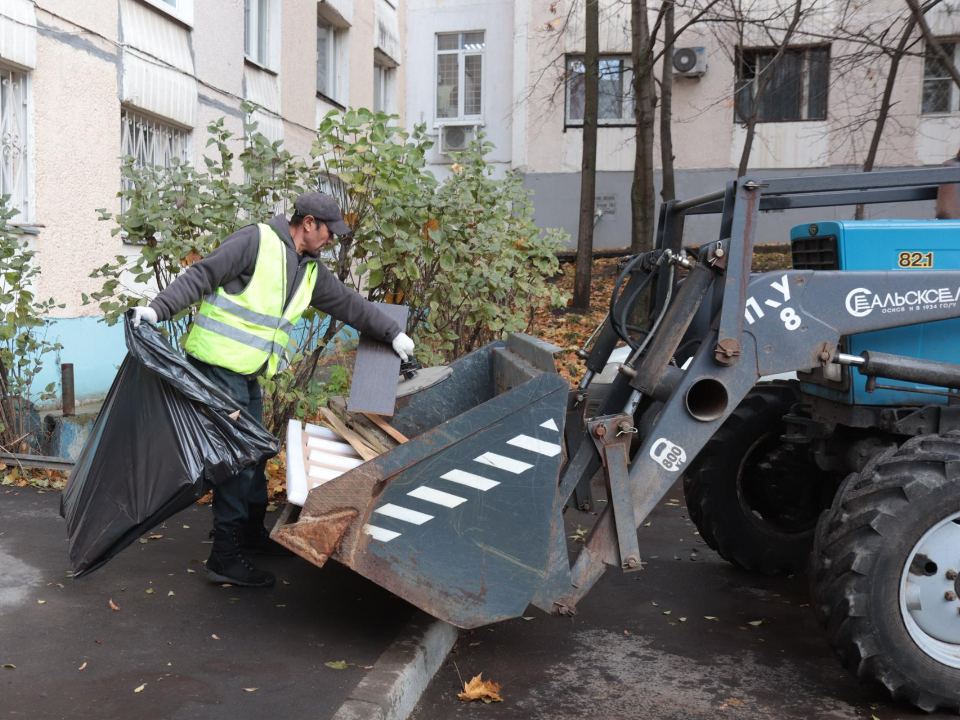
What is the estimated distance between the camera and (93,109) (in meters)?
8.70

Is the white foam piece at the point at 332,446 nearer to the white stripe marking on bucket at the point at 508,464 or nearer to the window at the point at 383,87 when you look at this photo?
the white stripe marking on bucket at the point at 508,464

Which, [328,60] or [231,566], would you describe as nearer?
[231,566]

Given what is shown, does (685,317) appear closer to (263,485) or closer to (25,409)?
(263,485)

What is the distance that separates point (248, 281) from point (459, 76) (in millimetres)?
18944

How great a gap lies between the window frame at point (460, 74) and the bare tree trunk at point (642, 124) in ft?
29.9

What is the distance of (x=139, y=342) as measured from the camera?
382 cm

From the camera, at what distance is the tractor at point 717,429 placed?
3.46m

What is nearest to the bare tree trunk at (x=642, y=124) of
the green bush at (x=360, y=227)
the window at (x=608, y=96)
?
the green bush at (x=360, y=227)

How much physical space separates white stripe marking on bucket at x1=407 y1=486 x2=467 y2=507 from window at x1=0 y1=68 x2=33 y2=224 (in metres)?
5.67

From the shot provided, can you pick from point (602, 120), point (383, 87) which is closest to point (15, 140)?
point (383, 87)

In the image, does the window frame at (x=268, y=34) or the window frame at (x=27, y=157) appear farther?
the window frame at (x=268, y=34)

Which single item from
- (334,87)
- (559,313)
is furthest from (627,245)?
(334,87)

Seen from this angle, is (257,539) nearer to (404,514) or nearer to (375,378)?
(375,378)

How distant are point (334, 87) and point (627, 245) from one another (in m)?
7.07
